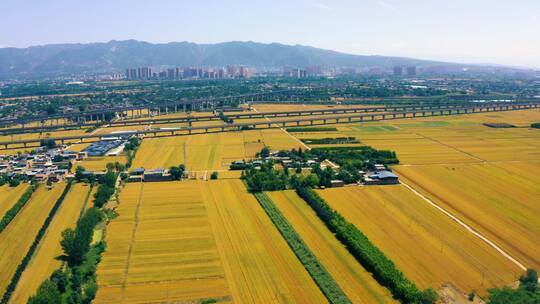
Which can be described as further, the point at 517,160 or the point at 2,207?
the point at 517,160

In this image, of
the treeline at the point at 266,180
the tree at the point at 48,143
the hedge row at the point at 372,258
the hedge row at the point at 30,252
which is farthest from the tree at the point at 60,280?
the tree at the point at 48,143

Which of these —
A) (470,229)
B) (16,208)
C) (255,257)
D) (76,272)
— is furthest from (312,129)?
(76,272)

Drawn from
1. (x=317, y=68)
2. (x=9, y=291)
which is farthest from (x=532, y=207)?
(x=317, y=68)

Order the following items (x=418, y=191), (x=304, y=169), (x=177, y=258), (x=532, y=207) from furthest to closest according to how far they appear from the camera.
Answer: (x=304, y=169), (x=418, y=191), (x=532, y=207), (x=177, y=258)

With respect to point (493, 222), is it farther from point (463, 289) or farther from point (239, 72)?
point (239, 72)

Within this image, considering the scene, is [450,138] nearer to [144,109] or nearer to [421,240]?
[421,240]

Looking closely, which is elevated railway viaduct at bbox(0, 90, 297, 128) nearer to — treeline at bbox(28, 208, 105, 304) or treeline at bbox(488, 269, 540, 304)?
treeline at bbox(28, 208, 105, 304)

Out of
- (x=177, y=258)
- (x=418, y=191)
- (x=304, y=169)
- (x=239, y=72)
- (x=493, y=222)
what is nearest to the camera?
(x=177, y=258)
